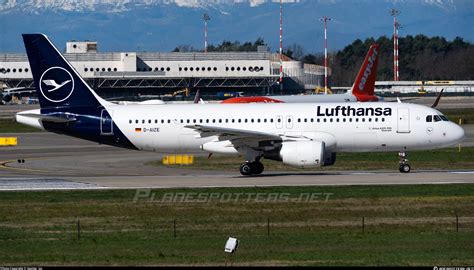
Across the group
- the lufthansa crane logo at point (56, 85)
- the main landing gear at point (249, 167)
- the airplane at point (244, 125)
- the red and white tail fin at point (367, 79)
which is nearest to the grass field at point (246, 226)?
the airplane at point (244, 125)

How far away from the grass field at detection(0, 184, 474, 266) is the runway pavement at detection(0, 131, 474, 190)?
262 cm

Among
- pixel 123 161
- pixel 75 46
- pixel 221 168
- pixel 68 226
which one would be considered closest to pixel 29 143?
pixel 123 161

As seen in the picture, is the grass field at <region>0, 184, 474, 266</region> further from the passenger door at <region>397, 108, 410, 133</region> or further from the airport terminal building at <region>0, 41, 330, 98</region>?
the airport terminal building at <region>0, 41, 330, 98</region>

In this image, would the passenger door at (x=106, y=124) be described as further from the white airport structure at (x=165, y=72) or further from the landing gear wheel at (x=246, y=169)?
the white airport structure at (x=165, y=72)

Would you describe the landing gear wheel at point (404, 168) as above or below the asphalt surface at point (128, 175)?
above

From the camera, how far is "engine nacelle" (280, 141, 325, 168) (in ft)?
153

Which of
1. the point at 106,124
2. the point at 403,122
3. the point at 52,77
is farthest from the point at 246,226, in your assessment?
the point at 52,77

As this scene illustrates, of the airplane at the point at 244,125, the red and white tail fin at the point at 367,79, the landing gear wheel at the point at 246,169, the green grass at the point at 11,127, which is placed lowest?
the green grass at the point at 11,127

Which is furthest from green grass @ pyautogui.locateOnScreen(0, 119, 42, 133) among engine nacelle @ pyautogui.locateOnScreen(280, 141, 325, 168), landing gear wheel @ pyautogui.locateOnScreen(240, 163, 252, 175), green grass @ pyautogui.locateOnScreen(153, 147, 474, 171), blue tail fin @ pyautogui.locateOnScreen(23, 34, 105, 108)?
engine nacelle @ pyautogui.locateOnScreen(280, 141, 325, 168)

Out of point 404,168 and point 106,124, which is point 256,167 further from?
point 106,124

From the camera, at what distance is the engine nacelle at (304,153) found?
153 ft

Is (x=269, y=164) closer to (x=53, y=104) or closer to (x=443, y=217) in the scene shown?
(x=53, y=104)

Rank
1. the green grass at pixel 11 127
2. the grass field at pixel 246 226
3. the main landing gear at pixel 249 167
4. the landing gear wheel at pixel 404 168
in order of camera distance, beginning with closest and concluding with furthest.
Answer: the grass field at pixel 246 226, the landing gear wheel at pixel 404 168, the main landing gear at pixel 249 167, the green grass at pixel 11 127

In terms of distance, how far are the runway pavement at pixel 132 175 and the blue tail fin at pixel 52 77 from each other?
12.3 feet
